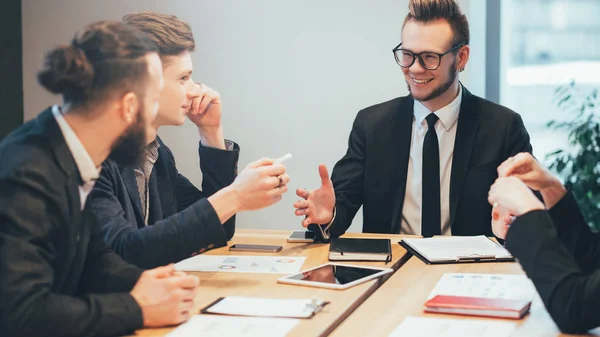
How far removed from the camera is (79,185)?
149 cm

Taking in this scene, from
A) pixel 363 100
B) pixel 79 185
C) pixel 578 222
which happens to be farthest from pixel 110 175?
pixel 363 100

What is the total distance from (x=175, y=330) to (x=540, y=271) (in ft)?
2.42

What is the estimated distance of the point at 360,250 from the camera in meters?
2.23

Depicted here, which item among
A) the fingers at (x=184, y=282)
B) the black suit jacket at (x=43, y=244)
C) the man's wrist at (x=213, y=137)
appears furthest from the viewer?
the man's wrist at (x=213, y=137)

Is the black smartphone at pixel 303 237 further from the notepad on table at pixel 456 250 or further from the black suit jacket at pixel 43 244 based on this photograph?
the black suit jacket at pixel 43 244

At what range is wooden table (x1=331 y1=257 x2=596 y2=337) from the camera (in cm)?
153

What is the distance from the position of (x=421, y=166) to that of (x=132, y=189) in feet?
3.81

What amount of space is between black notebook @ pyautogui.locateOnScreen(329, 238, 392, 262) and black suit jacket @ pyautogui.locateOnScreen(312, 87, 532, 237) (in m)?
0.31

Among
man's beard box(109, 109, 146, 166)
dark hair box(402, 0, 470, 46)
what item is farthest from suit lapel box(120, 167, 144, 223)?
dark hair box(402, 0, 470, 46)

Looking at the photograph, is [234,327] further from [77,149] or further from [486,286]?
[486,286]

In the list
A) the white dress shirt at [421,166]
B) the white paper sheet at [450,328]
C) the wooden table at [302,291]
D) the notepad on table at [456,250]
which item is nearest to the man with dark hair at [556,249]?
the white paper sheet at [450,328]

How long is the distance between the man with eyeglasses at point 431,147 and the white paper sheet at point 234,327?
1.31 m

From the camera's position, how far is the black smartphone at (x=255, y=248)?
230 cm

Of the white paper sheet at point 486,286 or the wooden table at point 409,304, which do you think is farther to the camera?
the white paper sheet at point 486,286
